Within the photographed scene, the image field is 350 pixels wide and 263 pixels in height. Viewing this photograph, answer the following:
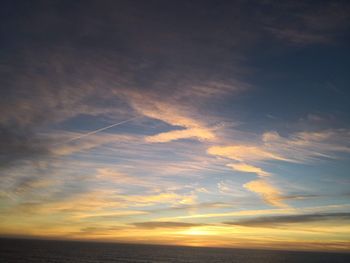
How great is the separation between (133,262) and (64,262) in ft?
98.1

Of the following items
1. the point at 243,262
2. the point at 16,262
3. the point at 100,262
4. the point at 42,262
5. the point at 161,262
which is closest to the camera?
the point at 16,262

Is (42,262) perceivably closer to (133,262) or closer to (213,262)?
(133,262)

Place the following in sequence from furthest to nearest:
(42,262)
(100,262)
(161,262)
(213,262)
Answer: (213,262), (161,262), (100,262), (42,262)

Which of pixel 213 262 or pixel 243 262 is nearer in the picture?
pixel 213 262

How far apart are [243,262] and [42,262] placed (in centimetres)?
10015

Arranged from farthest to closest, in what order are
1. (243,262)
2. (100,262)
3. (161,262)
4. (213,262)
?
(243,262) → (213,262) → (161,262) → (100,262)

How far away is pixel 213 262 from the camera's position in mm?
156125

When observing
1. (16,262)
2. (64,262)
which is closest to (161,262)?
(64,262)

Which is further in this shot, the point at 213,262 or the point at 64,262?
the point at 213,262

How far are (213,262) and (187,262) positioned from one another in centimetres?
1511

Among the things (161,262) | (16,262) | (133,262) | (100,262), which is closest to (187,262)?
(161,262)

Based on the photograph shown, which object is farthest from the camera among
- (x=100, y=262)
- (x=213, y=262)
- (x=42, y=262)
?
(x=213, y=262)

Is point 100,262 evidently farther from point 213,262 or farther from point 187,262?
point 213,262

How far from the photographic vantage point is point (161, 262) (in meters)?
146
